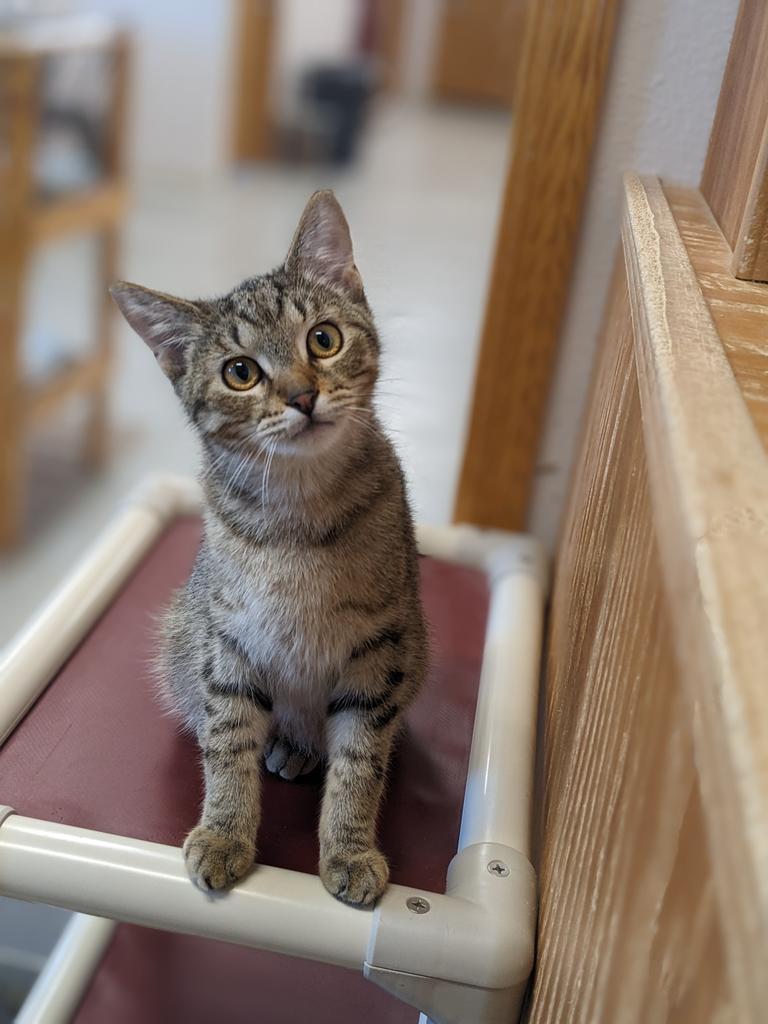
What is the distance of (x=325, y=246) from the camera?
0.86 meters

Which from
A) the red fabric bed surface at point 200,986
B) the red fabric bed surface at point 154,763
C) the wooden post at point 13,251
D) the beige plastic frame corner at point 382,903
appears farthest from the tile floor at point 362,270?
the red fabric bed surface at point 200,986

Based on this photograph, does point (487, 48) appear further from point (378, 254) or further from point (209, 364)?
point (209, 364)

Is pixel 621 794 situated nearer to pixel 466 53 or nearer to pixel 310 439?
pixel 310 439

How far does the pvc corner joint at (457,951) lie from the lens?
0.68 meters

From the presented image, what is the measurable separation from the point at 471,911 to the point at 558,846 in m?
0.08

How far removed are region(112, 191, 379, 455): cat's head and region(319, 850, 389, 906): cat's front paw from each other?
0.30 m

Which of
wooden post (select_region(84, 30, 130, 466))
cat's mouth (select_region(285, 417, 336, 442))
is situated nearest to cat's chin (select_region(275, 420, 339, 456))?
cat's mouth (select_region(285, 417, 336, 442))

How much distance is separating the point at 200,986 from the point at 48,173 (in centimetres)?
179

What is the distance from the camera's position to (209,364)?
799 millimetres

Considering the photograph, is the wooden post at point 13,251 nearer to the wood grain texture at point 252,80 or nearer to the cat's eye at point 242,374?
the cat's eye at point 242,374

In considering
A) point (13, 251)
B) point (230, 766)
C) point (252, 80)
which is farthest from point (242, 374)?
point (252, 80)

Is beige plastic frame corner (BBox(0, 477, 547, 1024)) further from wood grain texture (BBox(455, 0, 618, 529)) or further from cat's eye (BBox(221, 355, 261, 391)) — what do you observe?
wood grain texture (BBox(455, 0, 618, 529))

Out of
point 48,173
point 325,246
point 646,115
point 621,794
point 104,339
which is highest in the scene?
point 646,115

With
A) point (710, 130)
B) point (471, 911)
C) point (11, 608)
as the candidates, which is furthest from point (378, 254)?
point (11, 608)
